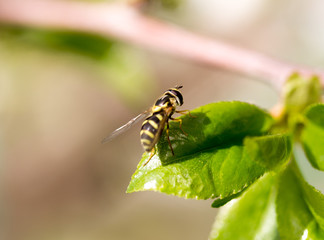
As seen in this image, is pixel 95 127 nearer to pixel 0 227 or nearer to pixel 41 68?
pixel 41 68

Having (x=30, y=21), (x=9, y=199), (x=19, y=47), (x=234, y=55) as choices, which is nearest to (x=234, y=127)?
(x=234, y=55)

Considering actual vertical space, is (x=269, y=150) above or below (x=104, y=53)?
below

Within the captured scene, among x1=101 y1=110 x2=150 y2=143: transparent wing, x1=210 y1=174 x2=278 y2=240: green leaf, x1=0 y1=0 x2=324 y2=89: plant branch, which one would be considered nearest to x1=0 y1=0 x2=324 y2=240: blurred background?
x1=0 y1=0 x2=324 y2=89: plant branch

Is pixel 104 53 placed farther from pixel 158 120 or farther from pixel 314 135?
pixel 314 135

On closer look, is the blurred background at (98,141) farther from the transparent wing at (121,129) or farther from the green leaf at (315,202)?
the green leaf at (315,202)

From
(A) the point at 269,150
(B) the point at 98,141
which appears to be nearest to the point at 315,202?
(A) the point at 269,150

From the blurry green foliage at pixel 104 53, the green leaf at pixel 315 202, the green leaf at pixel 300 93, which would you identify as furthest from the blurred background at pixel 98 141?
the green leaf at pixel 315 202
